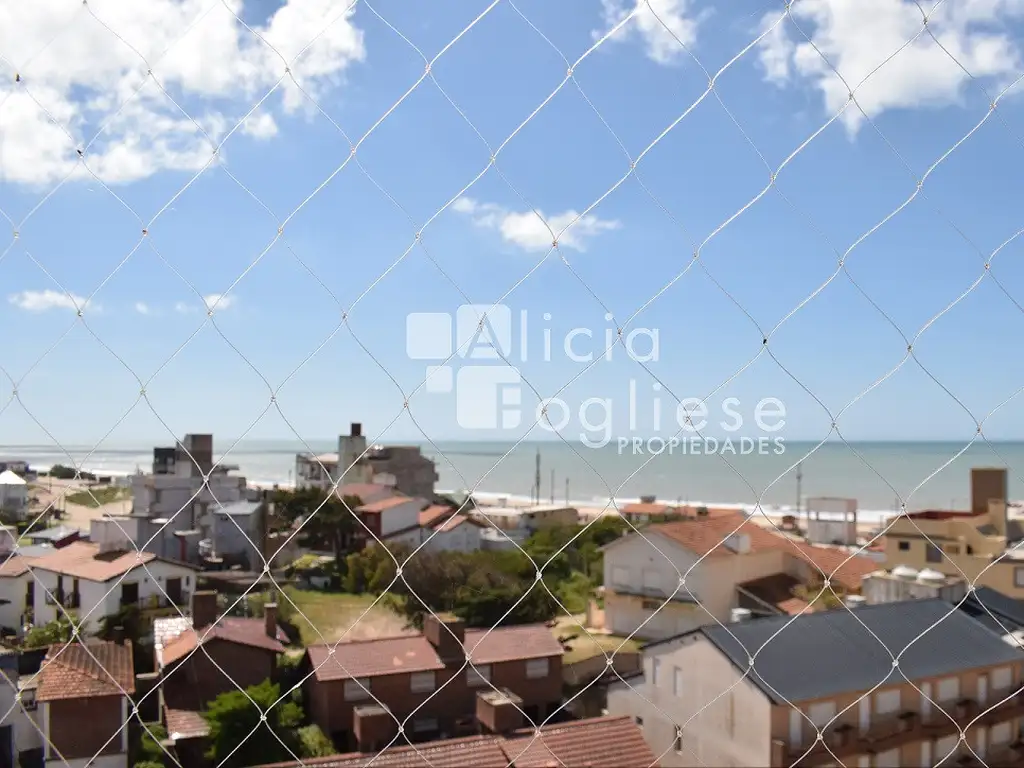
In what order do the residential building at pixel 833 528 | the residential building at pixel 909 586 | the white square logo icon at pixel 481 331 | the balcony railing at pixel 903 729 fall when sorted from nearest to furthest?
1. the white square logo icon at pixel 481 331
2. the balcony railing at pixel 903 729
3. the residential building at pixel 909 586
4. the residential building at pixel 833 528

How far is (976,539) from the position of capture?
18.6 feet

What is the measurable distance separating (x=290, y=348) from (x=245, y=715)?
3.23m

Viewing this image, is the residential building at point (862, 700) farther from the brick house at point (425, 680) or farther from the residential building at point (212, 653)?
the residential building at point (212, 653)

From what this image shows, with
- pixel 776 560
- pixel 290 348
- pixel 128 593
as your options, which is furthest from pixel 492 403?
pixel 776 560

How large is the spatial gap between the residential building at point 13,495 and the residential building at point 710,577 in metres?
4.35

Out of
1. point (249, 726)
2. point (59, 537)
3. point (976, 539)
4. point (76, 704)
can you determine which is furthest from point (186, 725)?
point (976, 539)

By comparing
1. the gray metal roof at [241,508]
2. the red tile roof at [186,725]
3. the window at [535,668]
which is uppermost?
the gray metal roof at [241,508]

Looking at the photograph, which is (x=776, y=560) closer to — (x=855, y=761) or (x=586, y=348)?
(x=855, y=761)

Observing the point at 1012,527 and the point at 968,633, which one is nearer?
the point at 968,633

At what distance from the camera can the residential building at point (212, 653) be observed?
394 centimetres

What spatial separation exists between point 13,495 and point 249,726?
7.55ft

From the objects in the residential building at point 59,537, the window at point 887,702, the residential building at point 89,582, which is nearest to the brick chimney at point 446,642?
the residential building at point 89,582

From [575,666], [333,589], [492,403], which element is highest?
[492,403]

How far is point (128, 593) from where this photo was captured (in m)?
4.46
